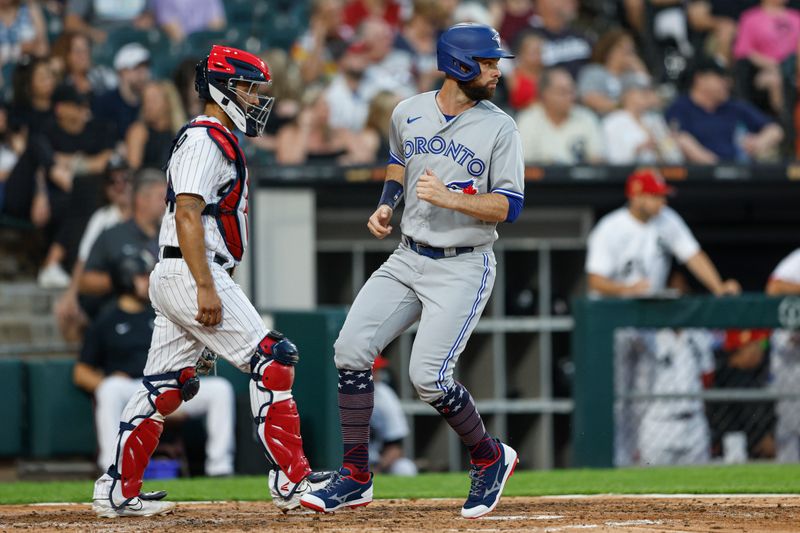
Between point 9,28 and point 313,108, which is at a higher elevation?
point 9,28

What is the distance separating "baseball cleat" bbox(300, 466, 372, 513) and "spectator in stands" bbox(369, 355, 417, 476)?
3313mm

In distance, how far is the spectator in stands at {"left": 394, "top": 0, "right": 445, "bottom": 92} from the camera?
10703 millimetres

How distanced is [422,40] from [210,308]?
660 cm

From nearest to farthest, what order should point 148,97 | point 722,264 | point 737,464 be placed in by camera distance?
point 737,464
point 148,97
point 722,264

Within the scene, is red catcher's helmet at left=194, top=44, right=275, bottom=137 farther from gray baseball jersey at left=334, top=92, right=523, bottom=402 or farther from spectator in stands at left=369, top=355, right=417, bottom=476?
spectator in stands at left=369, top=355, right=417, bottom=476

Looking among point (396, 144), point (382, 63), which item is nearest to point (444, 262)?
point (396, 144)

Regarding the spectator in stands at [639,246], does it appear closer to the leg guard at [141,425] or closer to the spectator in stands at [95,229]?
the spectator in stands at [95,229]

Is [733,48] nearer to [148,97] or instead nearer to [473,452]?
[148,97]

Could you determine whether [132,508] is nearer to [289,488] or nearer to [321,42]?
[289,488]

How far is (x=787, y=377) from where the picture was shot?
27.8 ft

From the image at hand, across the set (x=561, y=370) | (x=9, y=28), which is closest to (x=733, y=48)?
(x=561, y=370)

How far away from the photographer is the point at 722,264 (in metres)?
11.1

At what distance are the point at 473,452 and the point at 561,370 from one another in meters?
4.83

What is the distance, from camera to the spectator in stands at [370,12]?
11398 millimetres
